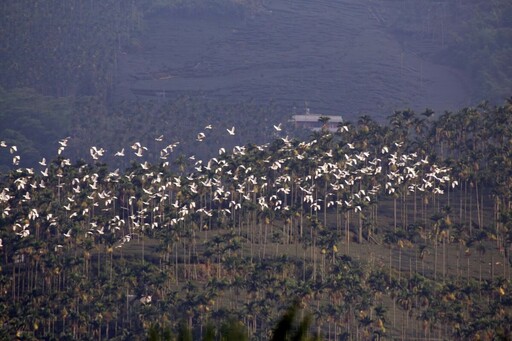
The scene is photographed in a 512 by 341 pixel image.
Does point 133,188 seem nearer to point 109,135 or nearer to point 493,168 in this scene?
point 493,168

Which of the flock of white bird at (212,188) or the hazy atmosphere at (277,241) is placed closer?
the hazy atmosphere at (277,241)

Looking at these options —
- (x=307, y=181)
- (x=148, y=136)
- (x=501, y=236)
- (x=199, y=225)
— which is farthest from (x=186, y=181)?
(x=148, y=136)

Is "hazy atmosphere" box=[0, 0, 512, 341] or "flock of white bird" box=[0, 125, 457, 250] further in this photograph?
"flock of white bird" box=[0, 125, 457, 250]

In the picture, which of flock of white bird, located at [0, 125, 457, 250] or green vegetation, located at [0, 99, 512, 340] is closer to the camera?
green vegetation, located at [0, 99, 512, 340]

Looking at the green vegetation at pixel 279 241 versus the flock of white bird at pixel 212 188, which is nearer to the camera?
the green vegetation at pixel 279 241
